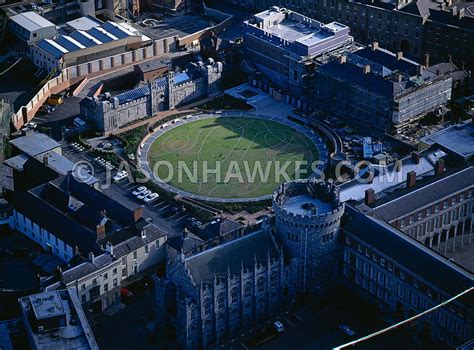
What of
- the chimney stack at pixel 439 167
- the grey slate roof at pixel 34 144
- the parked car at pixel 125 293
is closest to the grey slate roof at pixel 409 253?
the chimney stack at pixel 439 167

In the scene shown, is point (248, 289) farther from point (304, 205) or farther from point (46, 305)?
point (46, 305)

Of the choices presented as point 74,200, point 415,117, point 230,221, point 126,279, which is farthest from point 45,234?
point 415,117

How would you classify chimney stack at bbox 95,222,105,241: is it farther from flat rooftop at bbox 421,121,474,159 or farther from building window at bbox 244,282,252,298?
flat rooftop at bbox 421,121,474,159

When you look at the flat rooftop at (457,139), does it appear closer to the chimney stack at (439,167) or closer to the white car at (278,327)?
the chimney stack at (439,167)

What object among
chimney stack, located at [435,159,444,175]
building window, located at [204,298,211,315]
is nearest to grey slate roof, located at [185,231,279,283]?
building window, located at [204,298,211,315]

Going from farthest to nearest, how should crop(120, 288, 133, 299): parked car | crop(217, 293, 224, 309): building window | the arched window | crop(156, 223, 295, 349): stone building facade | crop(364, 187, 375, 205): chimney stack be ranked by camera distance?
crop(364, 187, 375, 205): chimney stack → crop(120, 288, 133, 299): parked car → the arched window → crop(217, 293, 224, 309): building window → crop(156, 223, 295, 349): stone building facade

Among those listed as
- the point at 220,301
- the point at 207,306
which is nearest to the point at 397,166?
the point at 220,301
